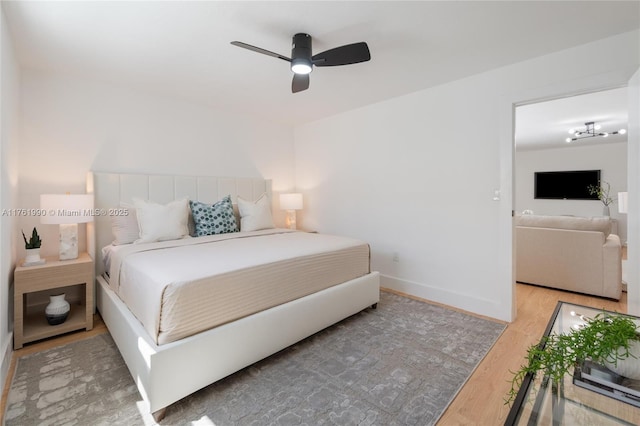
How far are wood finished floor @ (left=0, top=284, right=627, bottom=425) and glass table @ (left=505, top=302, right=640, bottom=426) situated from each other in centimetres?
45

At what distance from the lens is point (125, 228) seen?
2.68m

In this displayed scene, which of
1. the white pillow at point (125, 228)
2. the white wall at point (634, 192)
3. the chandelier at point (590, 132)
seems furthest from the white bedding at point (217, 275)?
the chandelier at point (590, 132)

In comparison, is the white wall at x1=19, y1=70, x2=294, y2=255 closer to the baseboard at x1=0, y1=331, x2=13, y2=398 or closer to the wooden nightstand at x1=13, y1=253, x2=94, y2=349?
the wooden nightstand at x1=13, y1=253, x2=94, y2=349

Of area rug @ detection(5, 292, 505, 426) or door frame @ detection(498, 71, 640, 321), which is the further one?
door frame @ detection(498, 71, 640, 321)

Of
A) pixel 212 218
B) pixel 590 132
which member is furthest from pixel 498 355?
pixel 590 132

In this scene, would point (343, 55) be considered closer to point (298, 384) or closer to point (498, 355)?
point (298, 384)

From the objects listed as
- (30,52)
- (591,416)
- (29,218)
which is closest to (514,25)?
(591,416)

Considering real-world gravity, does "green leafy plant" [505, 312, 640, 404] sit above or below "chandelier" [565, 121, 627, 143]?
below

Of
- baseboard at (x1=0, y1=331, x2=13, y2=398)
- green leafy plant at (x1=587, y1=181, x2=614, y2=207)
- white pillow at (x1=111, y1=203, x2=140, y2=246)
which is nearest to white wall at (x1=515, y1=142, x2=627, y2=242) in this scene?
green leafy plant at (x1=587, y1=181, x2=614, y2=207)

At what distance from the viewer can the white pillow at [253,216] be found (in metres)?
3.36

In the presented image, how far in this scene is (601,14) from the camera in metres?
1.80

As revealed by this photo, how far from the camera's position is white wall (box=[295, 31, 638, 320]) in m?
2.46

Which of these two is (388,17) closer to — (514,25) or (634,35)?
(514,25)

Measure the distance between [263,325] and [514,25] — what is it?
8.53 feet
